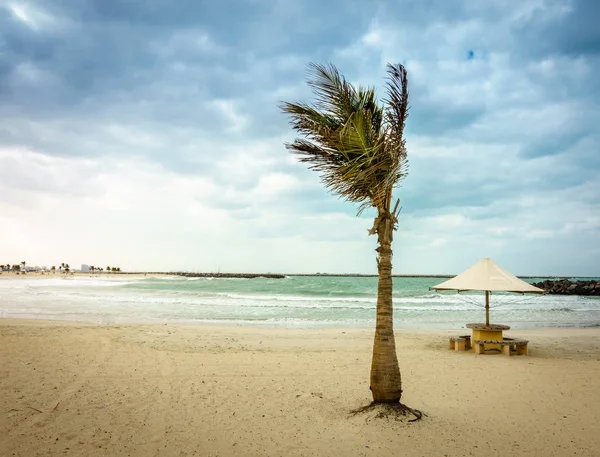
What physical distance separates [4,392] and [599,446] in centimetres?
850

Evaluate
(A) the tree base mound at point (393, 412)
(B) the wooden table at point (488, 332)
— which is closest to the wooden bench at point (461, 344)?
(B) the wooden table at point (488, 332)

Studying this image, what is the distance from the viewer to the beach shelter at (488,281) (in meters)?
12.0

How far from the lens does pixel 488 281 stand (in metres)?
12.3

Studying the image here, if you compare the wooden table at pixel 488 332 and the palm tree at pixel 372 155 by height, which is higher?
the palm tree at pixel 372 155

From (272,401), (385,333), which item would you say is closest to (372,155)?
(385,333)

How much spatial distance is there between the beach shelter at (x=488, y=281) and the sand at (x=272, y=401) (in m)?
1.87

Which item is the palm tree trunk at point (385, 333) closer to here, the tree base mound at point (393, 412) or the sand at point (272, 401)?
the tree base mound at point (393, 412)

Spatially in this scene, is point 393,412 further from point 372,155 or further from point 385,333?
point 372,155

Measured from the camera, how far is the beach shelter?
39.3ft

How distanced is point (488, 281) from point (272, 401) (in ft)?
26.6

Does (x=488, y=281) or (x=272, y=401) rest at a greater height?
(x=488, y=281)

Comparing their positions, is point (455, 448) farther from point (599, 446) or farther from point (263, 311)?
point (263, 311)

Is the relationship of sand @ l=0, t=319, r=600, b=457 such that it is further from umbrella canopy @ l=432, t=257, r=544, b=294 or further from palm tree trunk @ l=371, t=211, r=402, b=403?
umbrella canopy @ l=432, t=257, r=544, b=294

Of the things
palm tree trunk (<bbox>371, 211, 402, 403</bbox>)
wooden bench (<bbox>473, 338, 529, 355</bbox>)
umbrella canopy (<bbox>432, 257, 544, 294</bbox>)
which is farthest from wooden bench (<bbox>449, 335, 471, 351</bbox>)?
palm tree trunk (<bbox>371, 211, 402, 403</bbox>)
